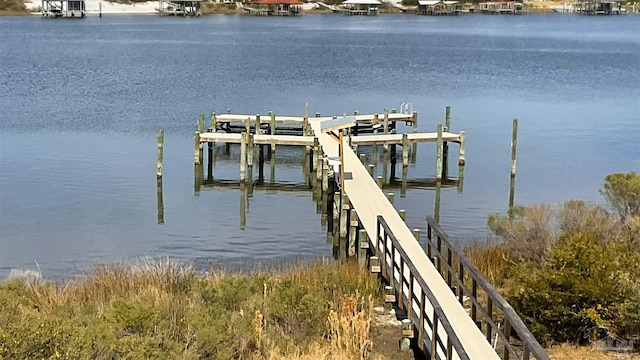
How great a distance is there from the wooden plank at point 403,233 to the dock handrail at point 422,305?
10.1 inches

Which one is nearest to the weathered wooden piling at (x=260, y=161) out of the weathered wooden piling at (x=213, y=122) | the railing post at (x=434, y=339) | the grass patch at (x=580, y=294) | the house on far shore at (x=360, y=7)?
the weathered wooden piling at (x=213, y=122)

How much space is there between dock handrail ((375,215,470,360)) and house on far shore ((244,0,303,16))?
132 meters

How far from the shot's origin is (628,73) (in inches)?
2227

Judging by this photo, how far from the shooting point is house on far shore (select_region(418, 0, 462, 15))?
499 feet

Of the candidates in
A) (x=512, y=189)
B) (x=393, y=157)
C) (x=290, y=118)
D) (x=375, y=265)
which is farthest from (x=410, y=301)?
(x=290, y=118)

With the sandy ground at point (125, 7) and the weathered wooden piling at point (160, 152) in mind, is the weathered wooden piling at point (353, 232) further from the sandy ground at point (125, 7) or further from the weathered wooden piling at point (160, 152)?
the sandy ground at point (125, 7)

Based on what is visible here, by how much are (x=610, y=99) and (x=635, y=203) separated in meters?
30.6

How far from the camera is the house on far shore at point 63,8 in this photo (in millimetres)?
127812

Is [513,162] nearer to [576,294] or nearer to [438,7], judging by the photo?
[576,294]

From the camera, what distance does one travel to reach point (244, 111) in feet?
121

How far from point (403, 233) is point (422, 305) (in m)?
4.37

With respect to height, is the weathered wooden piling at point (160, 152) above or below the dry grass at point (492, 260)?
above

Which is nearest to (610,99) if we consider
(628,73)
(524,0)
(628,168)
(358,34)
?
(628,73)

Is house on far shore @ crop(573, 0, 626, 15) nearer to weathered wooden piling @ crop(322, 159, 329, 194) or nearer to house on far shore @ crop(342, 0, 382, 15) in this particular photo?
house on far shore @ crop(342, 0, 382, 15)
